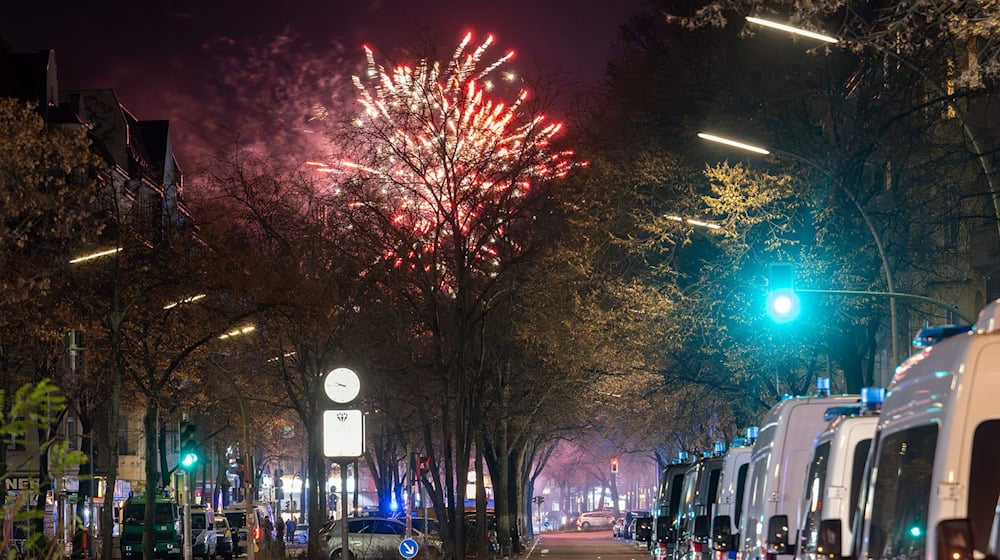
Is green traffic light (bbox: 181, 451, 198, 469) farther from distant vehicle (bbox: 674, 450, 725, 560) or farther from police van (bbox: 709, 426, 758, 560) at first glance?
police van (bbox: 709, 426, 758, 560)

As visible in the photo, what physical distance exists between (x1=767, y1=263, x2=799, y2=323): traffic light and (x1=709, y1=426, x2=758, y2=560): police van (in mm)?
7602

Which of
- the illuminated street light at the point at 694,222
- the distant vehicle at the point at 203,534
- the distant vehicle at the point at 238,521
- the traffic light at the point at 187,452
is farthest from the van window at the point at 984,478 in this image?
the distant vehicle at the point at 238,521

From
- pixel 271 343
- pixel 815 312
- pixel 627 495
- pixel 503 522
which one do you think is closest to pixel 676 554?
pixel 815 312

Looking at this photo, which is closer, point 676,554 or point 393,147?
point 676,554

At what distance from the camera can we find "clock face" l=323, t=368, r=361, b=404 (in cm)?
1800

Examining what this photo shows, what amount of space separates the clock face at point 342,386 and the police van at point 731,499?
433 cm

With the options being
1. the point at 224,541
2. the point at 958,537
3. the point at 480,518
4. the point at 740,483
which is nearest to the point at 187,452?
the point at 480,518

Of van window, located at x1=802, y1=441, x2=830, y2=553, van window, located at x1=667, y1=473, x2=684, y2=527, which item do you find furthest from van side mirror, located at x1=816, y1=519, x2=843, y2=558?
van window, located at x1=667, y1=473, x2=684, y2=527

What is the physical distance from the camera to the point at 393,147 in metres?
36.8

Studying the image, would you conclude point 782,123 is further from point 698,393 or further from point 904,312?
point 698,393

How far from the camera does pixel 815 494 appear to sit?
12.5 metres

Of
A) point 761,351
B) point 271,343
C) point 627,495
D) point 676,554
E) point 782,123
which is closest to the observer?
point 676,554

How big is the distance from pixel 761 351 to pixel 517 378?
61.8 ft

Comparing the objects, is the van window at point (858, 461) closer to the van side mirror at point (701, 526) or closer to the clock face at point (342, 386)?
the clock face at point (342, 386)
